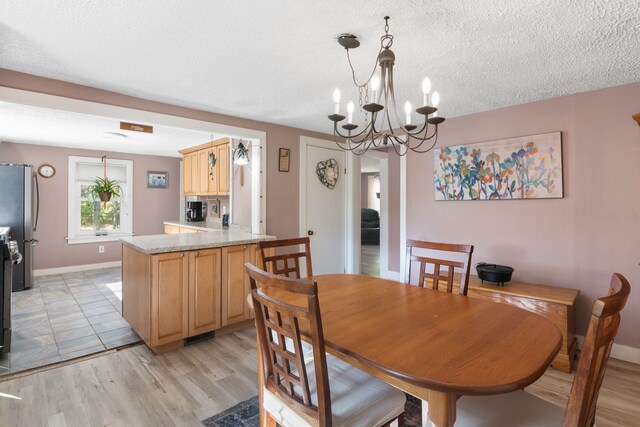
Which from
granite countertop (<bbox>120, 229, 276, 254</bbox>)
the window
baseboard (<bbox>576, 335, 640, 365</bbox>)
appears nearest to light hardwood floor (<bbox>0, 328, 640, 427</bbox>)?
baseboard (<bbox>576, 335, 640, 365</bbox>)

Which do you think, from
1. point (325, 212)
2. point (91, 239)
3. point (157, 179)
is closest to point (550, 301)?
point (325, 212)

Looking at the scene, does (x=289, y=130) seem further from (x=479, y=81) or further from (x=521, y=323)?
(x=521, y=323)

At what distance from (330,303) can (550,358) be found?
2.98ft

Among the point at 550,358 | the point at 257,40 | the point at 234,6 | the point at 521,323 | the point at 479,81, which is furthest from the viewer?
Result: the point at 479,81

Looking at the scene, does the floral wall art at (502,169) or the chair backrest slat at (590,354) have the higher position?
the floral wall art at (502,169)

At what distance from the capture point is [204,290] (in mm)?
2877

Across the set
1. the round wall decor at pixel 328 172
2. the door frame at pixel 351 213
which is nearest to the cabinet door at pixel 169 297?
the round wall decor at pixel 328 172

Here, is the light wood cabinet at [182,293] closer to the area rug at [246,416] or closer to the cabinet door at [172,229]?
the area rug at [246,416]

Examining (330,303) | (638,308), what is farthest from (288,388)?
(638,308)

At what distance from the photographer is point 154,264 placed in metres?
2.56

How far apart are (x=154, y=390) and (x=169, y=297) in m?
0.72

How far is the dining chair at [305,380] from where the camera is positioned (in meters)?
1.07

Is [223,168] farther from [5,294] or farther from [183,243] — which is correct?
[5,294]

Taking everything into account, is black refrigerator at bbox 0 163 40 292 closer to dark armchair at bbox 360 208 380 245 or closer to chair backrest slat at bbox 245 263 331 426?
chair backrest slat at bbox 245 263 331 426
